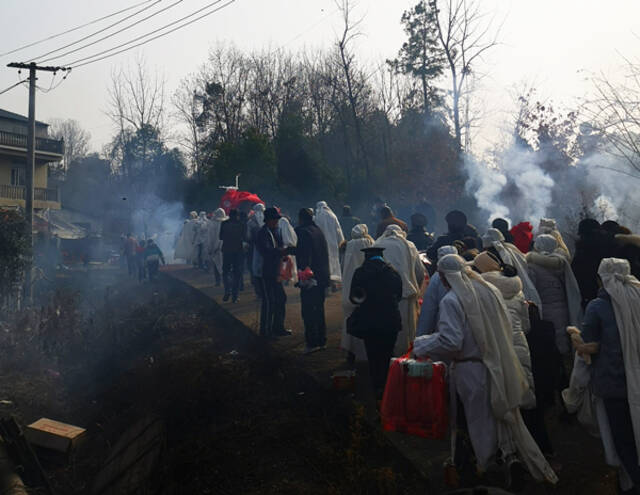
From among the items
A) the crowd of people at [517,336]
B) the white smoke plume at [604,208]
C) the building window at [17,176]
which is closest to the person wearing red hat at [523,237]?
the crowd of people at [517,336]

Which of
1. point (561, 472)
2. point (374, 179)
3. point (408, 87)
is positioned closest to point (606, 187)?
point (374, 179)

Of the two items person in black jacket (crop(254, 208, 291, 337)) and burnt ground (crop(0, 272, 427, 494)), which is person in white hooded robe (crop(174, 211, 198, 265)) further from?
person in black jacket (crop(254, 208, 291, 337))

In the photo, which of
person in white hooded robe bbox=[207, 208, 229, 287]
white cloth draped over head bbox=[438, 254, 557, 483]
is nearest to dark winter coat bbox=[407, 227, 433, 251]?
person in white hooded robe bbox=[207, 208, 229, 287]

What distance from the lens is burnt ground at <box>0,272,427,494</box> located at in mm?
6047

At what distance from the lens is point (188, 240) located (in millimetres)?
20703

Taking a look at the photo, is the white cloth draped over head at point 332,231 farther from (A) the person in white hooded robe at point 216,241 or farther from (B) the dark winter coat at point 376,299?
(B) the dark winter coat at point 376,299

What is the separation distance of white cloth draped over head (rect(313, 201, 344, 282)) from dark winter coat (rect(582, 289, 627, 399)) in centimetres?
901

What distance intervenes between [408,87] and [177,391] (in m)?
32.0

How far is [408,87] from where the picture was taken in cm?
3809

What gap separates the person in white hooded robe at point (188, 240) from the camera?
2029cm

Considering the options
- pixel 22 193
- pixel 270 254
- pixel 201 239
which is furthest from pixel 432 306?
pixel 22 193

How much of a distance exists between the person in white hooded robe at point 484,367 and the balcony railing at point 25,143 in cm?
3916

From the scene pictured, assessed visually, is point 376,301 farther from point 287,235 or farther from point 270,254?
point 287,235

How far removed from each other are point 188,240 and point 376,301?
14.9 meters
